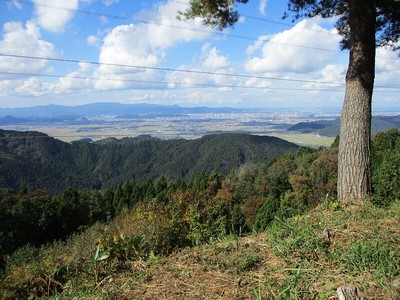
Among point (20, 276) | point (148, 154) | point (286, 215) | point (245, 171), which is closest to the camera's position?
point (20, 276)

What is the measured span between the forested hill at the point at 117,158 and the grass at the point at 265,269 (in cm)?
10704

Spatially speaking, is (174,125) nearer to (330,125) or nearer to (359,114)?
(359,114)

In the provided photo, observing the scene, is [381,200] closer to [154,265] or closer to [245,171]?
[154,265]

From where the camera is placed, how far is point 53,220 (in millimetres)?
37188

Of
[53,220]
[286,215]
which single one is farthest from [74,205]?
[286,215]

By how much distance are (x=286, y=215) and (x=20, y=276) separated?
2.86 metres

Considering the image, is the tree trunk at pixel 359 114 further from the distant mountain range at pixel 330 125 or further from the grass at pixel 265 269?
the distant mountain range at pixel 330 125

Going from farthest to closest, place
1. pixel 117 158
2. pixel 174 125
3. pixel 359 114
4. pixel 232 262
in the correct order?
pixel 117 158 → pixel 174 125 → pixel 359 114 → pixel 232 262

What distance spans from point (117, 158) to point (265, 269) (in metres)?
160

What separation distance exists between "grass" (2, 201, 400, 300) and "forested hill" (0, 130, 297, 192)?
107m

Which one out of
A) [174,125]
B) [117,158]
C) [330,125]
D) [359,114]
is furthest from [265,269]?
[117,158]

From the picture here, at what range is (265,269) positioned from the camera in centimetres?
255

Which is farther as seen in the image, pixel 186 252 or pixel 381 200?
pixel 381 200

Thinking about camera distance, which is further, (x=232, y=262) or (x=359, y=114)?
(x=359, y=114)
